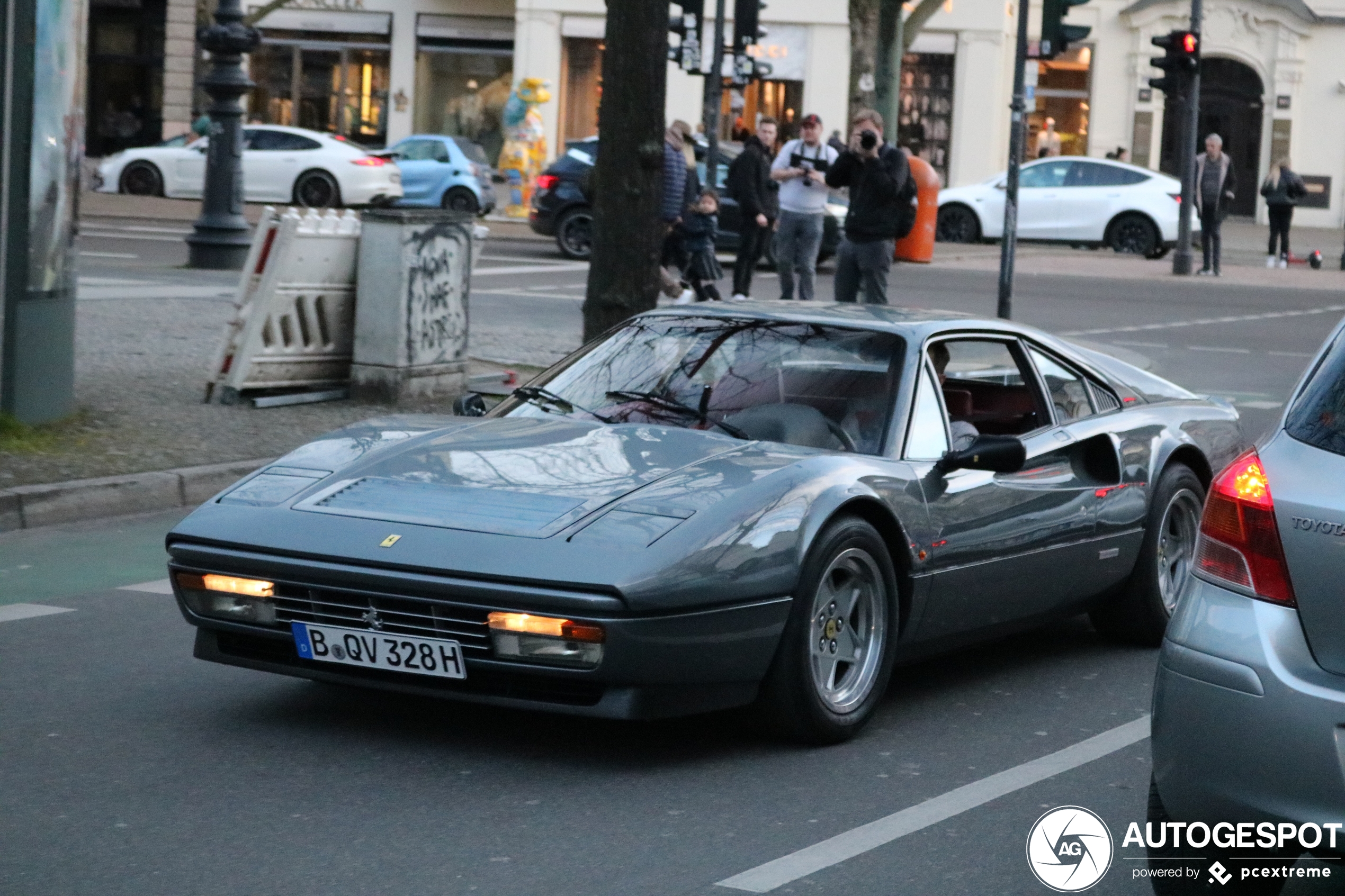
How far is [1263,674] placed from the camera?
3.50 meters

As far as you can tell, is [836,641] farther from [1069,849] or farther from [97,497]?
[97,497]

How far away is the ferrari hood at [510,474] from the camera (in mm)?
4941

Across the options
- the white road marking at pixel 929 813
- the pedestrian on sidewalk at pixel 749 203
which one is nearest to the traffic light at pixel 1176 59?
the pedestrian on sidewalk at pixel 749 203

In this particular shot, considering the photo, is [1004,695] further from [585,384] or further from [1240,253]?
[1240,253]

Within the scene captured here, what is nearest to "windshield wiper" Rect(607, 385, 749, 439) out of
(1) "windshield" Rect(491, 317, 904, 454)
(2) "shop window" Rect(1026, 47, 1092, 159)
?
(1) "windshield" Rect(491, 317, 904, 454)

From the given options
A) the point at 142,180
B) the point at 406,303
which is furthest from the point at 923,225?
A: the point at 406,303

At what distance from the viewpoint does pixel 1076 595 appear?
6328 millimetres

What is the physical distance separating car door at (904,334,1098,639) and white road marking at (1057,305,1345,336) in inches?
450

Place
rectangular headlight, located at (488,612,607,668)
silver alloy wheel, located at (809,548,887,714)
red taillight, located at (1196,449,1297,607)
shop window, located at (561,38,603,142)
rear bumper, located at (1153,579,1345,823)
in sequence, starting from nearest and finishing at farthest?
rear bumper, located at (1153,579,1345,823) < red taillight, located at (1196,449,1297,607) < rectangular headlight, located at (488,612,607,668) < silver alloy wheel, located at (809,548,887,714) < shop window, located at (561,38,603,142)

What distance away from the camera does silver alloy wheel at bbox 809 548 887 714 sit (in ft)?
17.0

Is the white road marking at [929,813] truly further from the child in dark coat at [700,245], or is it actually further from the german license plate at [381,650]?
the child in dark coat at [700,245]

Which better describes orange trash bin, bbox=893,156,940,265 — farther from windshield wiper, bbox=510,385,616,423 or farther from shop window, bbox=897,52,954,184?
windshield wiper, bbox=510,385,616,423

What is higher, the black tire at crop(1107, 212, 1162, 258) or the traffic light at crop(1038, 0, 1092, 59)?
the traffic light at crop(1038, 0, 1092, 59)

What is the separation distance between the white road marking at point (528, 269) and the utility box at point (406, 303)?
10753 millimetres
